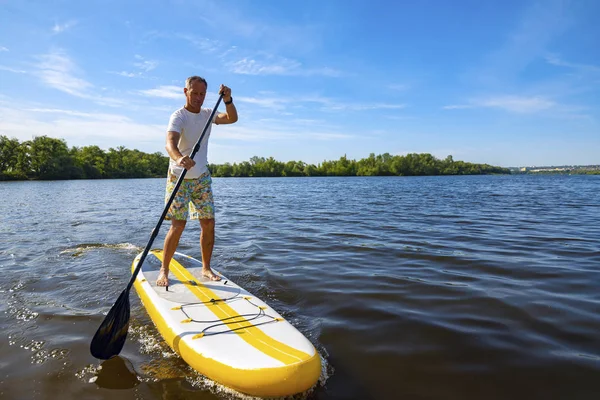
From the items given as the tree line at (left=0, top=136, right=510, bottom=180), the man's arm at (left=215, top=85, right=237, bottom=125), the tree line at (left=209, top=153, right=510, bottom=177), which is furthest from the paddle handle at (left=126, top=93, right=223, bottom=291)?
the tree line at (left=209, top=153, right=510, bottom=177)

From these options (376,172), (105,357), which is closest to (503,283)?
(105,357)

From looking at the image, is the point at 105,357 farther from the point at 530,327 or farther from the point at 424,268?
the point at 424,268

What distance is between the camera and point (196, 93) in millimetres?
4719

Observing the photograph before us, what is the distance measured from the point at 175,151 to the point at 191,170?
419mm

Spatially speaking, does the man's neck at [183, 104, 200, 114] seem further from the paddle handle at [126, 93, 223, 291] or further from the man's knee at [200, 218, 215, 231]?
the man's knee at [200, 218, 215, 231]

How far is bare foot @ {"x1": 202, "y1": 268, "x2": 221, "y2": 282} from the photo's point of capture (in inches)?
194

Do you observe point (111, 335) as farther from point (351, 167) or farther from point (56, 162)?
point (351, 167)

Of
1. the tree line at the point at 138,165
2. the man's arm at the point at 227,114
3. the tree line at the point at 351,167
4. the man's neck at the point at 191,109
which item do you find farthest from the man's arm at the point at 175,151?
the tree line at the point at 351,167

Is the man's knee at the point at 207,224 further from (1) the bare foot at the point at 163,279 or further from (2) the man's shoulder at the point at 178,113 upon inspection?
(2) the man's shoulder at the point at 178,113

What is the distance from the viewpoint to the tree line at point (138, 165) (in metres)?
73.2

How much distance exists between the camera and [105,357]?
11.2 ft

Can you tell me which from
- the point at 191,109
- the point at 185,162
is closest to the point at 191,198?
the point at 185,162

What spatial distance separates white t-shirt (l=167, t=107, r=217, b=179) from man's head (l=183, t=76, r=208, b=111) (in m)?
0.12

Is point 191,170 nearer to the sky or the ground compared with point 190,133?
nearer to the ground
